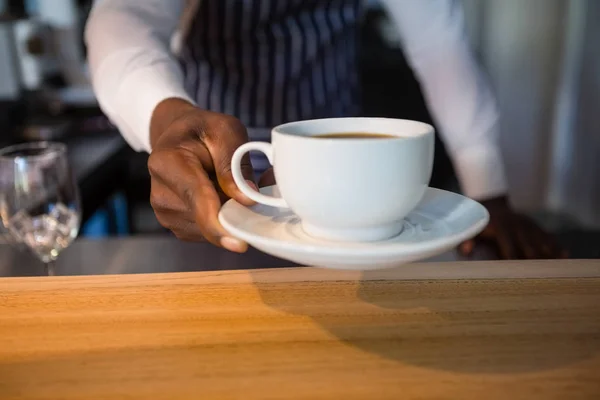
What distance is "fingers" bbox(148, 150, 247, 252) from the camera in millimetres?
466

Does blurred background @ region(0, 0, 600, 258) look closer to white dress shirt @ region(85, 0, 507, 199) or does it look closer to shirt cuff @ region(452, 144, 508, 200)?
white dress shirt @ region(85, 0, 507, 199)

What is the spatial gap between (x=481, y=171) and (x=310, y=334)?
640 millimetres

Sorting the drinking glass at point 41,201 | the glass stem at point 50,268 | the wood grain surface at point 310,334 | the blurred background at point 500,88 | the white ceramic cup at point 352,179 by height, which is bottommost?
the blurred background at point 500,88

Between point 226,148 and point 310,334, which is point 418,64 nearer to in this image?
point 226,148

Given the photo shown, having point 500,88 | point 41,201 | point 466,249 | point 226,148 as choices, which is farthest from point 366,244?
point 500,88

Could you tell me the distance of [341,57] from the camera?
3.62ft

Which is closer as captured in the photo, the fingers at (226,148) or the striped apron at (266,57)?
the fingers at (226,148)

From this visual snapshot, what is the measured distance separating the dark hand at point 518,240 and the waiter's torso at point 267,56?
416mm

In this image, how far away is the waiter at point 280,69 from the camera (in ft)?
2.51

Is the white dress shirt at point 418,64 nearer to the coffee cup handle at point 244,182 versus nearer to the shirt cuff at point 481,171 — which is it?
the shirt cuff at point 481,171

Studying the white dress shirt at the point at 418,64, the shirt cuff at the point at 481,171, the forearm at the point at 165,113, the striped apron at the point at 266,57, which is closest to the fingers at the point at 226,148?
the forearm at the point at 165,113

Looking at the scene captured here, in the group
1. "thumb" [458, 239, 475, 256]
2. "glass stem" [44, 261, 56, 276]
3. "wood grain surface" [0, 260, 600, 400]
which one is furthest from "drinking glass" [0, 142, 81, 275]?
"thumb" [458, 239, 475, 256]

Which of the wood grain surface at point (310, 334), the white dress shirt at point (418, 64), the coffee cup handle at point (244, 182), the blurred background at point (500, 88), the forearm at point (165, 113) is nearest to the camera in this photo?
the wood grain surface at point (310, 334)

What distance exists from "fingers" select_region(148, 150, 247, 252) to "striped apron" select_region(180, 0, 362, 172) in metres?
0.39
